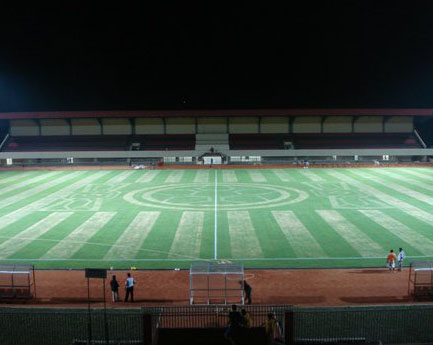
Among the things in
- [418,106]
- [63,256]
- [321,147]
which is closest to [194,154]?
[321,147]

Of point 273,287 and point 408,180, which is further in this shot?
point 408,180

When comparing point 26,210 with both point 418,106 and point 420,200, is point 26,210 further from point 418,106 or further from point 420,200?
point 418,106

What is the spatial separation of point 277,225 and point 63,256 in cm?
1340

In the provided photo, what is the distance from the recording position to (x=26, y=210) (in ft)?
107

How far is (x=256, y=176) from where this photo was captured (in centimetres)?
5125

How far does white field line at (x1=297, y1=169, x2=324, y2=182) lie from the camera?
47.8 metres

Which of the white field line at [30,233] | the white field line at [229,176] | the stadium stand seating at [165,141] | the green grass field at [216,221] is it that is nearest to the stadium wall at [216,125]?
the stadium stand seating at [165,141]

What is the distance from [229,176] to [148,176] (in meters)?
10.1

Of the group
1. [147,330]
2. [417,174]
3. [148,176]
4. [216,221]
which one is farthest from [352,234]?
[148,176]

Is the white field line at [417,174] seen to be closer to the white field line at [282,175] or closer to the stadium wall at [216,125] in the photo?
the white field line at [282,175]

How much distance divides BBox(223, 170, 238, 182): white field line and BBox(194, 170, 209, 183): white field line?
2.20m

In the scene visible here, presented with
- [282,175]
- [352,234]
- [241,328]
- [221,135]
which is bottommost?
[352,234]

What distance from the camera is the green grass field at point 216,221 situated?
2225cm

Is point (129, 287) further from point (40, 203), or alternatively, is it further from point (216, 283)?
point (40, 203)
